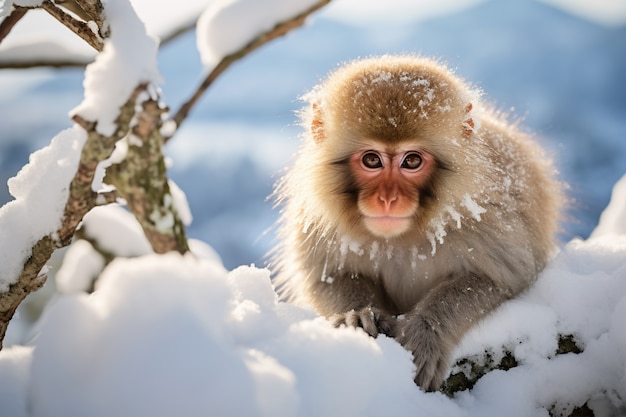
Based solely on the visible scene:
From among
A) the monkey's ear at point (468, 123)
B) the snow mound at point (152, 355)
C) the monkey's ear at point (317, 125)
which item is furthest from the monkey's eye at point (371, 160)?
the snow mound at point (152, 355)

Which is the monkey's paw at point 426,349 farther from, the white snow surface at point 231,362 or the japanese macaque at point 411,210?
the white snow surface at point 231,362

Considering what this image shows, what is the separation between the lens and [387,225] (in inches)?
92.1

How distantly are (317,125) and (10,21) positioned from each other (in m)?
1.26

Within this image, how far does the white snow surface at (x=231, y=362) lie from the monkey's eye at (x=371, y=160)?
2.36 feet

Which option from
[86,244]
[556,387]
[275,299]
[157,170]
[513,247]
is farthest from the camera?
[86,244]

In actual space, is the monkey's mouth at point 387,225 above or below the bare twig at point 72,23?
below

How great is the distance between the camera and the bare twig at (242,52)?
1672mm

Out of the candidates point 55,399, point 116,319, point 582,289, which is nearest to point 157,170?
point 116,319

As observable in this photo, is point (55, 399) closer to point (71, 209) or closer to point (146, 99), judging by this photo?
point (71, 209)

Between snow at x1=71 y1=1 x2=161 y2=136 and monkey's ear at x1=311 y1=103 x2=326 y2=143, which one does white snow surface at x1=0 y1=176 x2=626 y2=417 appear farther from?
monkey's ear at x1=311 y1=103 x2=326 y2=143

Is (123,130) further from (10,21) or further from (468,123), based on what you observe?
(468,123)

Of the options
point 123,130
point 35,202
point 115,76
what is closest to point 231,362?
point 123,130

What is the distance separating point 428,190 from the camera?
7.97 ft

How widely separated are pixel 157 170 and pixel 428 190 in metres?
1.36
